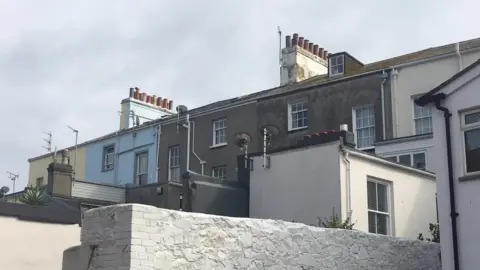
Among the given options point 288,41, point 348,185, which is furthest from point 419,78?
point 288,41

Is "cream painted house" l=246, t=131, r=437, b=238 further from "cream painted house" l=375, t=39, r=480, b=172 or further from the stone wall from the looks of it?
"cream painted house" l=375, t=39, r=480, b=172

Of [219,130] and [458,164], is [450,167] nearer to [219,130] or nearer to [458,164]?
[458,164]

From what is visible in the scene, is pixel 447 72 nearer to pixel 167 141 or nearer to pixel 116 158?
pixel 167 141

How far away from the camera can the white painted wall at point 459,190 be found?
46.9ft

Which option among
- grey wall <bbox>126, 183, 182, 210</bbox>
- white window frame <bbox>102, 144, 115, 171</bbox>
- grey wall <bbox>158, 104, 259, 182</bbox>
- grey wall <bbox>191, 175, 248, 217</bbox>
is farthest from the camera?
white window frame <bbox>102, 144, 115, 171</bbox>

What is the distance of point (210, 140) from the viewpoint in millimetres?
32875

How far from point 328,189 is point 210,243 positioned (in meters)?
8.34

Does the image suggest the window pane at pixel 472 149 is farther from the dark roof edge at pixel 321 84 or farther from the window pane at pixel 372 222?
the dark roof edge at pixel 321 84

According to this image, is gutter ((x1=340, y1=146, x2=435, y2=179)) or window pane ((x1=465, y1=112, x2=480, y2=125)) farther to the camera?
gutter ((x1=340, y1=146, x2=435, y2=179))

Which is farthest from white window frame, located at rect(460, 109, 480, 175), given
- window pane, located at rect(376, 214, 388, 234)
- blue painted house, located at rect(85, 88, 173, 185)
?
blue painted house, located at rect(85, 88, 173, 185)

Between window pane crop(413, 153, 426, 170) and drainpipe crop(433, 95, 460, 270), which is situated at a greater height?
window pane crop(413, 153, 426, 170)

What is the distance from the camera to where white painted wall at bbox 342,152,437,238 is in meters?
19.5

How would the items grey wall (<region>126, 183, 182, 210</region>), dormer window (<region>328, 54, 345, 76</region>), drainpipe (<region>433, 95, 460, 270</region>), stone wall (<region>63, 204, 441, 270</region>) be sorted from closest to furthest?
stone wall (<region>63, 204, 441, 270</region>) < drainpipe (<region>433, 95, 460, 270</region>) < grey wall (<region>126, 183, 182, 210</region>) < dormer window (<region>328, 54, 345, 76</region>)

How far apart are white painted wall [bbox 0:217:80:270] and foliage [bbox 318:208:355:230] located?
5923 millimetres
